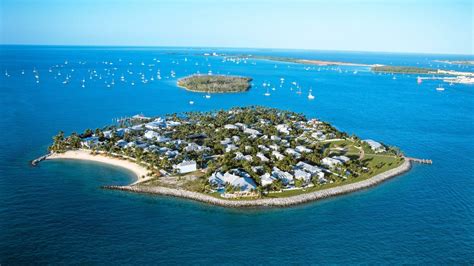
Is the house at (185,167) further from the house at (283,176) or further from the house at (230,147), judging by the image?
the house at (283,176)

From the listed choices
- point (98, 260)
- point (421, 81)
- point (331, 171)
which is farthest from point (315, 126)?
point (421, 81)

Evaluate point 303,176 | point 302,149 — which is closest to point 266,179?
point 303,176

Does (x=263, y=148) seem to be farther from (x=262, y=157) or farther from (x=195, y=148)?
(x=195, y=148)

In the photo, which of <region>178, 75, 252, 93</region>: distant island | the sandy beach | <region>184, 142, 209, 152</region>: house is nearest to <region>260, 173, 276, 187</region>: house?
<region>184, 142, 209, 152</region>: house

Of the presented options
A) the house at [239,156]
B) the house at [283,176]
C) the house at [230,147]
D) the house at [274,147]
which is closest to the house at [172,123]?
the house at [230,147]

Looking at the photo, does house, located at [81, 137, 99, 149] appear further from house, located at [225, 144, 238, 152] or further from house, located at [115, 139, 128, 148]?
house, located at [225, 144, 238, 152]

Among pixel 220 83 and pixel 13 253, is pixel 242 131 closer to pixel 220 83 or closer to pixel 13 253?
pixel 13 253
